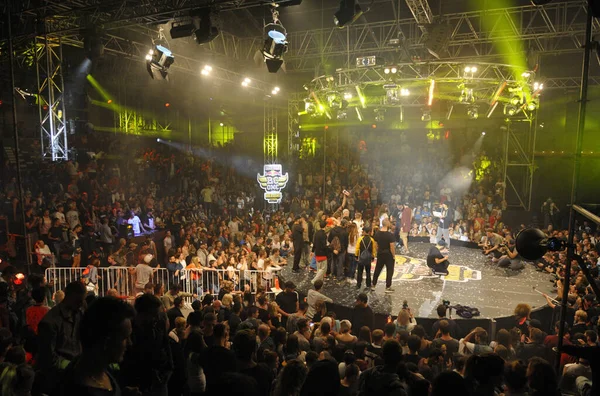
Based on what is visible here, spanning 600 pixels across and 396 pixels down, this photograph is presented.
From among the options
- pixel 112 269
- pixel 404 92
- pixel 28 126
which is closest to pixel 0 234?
pixel 112 269

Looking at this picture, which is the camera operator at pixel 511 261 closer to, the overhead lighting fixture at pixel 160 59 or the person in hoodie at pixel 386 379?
the person in hoodie at pixel 386 379

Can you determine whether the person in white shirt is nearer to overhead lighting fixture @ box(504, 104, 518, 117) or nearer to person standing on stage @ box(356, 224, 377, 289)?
person standing on stage @ box(356, 224, 377, 289)

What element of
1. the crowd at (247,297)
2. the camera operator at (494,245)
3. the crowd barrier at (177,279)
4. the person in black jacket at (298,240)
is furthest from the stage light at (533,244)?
the camera operator at (494,245)

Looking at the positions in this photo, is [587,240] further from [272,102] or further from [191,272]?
[272,102]

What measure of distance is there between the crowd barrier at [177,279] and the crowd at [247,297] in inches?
4.3

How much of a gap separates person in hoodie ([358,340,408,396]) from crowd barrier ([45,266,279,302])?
511 cm

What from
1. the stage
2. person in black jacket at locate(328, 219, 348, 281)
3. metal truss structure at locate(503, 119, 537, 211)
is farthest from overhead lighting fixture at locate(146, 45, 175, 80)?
metal truss structure at locate(503, 119, 537, 211)

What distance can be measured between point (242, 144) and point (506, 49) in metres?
14.0

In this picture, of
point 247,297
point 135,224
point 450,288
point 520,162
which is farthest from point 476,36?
point 135,224

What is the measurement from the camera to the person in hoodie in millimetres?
2577

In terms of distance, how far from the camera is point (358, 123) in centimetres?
2200

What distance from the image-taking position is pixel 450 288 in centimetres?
892

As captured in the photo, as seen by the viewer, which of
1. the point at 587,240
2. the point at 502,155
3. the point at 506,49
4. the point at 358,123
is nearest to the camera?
the point at 587,240

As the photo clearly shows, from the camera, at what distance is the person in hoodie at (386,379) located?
8.45ft
